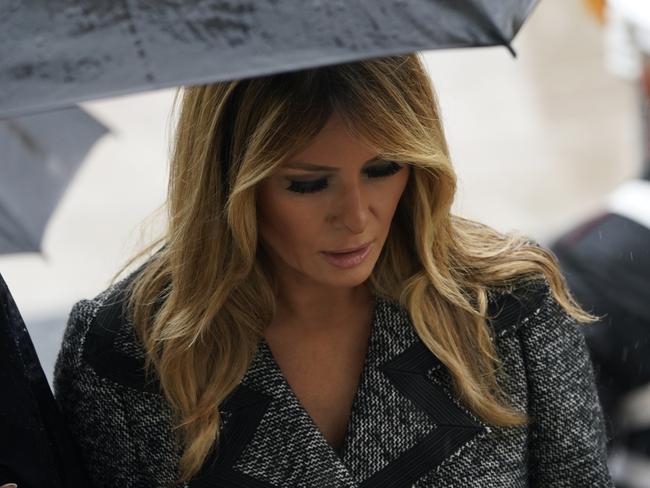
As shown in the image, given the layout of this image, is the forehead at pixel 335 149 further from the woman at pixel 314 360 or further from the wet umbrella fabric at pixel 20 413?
the wet umbrella fabric at pixel 20 413

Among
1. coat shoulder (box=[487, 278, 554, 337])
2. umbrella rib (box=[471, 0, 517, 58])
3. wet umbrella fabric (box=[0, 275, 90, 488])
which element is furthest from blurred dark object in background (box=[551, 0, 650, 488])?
umbrella rib (box=[471, 0, 517, 58])

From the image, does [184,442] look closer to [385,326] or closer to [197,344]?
[197,344]

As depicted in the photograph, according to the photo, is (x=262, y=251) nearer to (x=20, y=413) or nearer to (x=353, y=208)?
(x=353, y=208)

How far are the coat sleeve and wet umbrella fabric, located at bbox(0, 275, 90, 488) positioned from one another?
929 millimetres

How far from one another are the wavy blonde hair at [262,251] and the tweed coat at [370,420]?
4cm

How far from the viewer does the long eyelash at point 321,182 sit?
230 cm

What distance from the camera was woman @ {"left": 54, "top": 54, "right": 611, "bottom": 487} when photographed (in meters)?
2.48

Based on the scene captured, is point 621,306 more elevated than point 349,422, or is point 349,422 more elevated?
point 349,422

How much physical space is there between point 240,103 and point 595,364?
4.69 ft

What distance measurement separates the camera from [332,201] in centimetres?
230

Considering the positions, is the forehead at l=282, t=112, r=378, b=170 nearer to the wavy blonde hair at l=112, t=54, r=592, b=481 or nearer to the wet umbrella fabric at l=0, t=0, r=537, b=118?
the wavy blonde hair at l=112, t=54, r=592, b=481

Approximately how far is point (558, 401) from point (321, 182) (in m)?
0.67

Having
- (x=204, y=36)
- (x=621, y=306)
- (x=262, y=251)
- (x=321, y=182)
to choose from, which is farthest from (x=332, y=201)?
(x=621, y=306)

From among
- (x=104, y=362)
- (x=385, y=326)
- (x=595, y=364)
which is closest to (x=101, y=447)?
(x=104, y=362)
